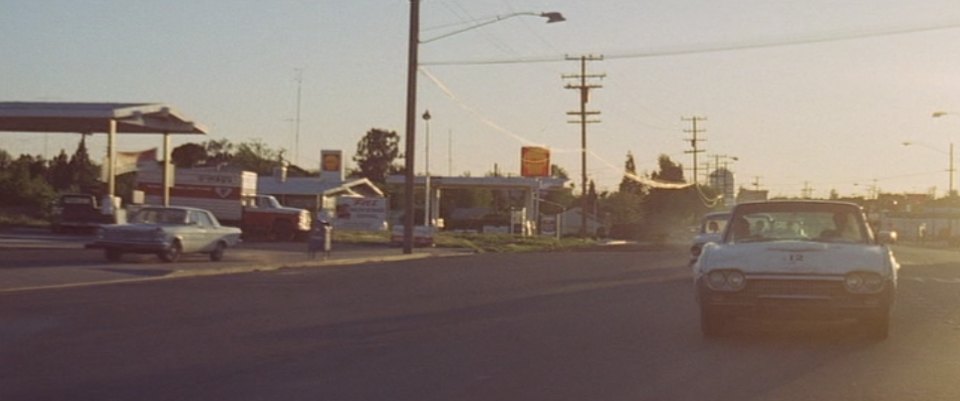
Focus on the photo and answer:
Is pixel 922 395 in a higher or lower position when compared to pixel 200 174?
lower

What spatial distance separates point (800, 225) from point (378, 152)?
158692 millimetres

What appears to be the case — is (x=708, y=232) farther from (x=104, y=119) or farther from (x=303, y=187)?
(x=303, y=187)

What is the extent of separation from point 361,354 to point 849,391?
4.83m

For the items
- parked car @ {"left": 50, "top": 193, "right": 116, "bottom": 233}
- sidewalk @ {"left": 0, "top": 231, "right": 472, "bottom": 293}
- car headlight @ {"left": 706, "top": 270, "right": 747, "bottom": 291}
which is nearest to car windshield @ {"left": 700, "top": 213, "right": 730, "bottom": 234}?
sidewalk @ {"left": 0, "top": 231, "right": 472, "bottom": 293}

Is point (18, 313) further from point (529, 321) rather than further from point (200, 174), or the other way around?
point (200, 174)

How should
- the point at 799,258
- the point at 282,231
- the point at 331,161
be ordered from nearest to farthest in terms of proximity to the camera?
the point at 799,258 → the point at 282,231 → the point at 331,161

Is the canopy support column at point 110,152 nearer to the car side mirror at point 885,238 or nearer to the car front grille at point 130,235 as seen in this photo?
the car front grille at point 130,235

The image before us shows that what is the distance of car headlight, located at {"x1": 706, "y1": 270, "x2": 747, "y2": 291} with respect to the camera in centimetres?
1498

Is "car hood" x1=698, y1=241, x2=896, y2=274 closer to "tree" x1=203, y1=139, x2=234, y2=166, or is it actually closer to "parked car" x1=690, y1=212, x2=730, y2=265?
"parked car" x1=690, y1=212, x2=730, y2=265

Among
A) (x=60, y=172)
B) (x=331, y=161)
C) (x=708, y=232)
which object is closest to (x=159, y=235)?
(x=708, y=232)

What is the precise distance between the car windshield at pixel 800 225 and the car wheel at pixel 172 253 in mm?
19117

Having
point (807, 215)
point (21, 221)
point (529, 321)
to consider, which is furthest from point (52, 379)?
point (21, 221)

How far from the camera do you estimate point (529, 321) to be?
18.3m

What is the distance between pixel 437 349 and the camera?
14.4 metres
